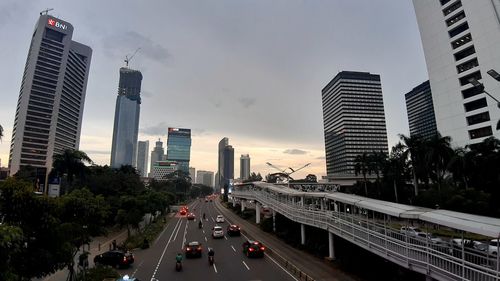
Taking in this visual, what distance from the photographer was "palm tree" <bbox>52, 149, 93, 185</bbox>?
64.2 m

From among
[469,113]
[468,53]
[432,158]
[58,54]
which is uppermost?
[58,54]

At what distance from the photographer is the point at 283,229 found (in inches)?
1722

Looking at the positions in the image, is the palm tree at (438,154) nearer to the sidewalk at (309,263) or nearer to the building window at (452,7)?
the sidewalk at (309,263)

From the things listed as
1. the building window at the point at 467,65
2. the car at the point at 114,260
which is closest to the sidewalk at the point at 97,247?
the car at the point at 114,260

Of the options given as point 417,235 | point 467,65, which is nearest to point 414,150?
point 467,65

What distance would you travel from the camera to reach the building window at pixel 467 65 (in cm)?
7278

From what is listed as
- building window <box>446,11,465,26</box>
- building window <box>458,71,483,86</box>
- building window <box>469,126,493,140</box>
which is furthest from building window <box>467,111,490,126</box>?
building window <box>446,11,465,26</box>

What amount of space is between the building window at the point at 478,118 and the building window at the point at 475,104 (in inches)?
73.1

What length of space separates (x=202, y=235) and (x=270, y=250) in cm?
1767

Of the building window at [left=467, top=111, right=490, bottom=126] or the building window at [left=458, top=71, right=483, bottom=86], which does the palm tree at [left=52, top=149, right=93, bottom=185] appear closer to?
the building window at [left=467, top=111, right=490, bottom=126]

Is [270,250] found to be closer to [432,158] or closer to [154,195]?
[154,195]

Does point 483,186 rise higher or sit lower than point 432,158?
lower

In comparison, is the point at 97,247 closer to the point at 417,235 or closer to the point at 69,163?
the point at 69,163

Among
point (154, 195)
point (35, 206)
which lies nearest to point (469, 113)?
point (154, 195)
